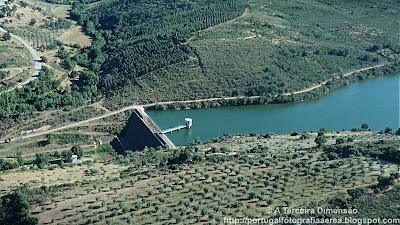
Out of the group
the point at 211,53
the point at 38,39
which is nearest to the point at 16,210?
the point at 211,53

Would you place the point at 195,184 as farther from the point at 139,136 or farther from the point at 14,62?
the point at 14,62

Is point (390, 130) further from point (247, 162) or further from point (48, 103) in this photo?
point (48, 103)

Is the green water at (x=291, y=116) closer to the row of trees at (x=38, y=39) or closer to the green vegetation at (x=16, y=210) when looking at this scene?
the green vegetation at (x=16, y=210)

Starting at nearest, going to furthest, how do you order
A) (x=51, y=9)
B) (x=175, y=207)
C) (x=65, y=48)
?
(x=175, y=207)
(x=65, y=48)
(x=51, y=9)

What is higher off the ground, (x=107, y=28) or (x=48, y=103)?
(x=107, y=28)

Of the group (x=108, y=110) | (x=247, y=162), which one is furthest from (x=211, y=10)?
(x=247, y=162)

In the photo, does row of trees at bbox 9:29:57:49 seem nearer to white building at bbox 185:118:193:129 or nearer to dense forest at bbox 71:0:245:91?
dense forest at bbox 71:0:245:91
